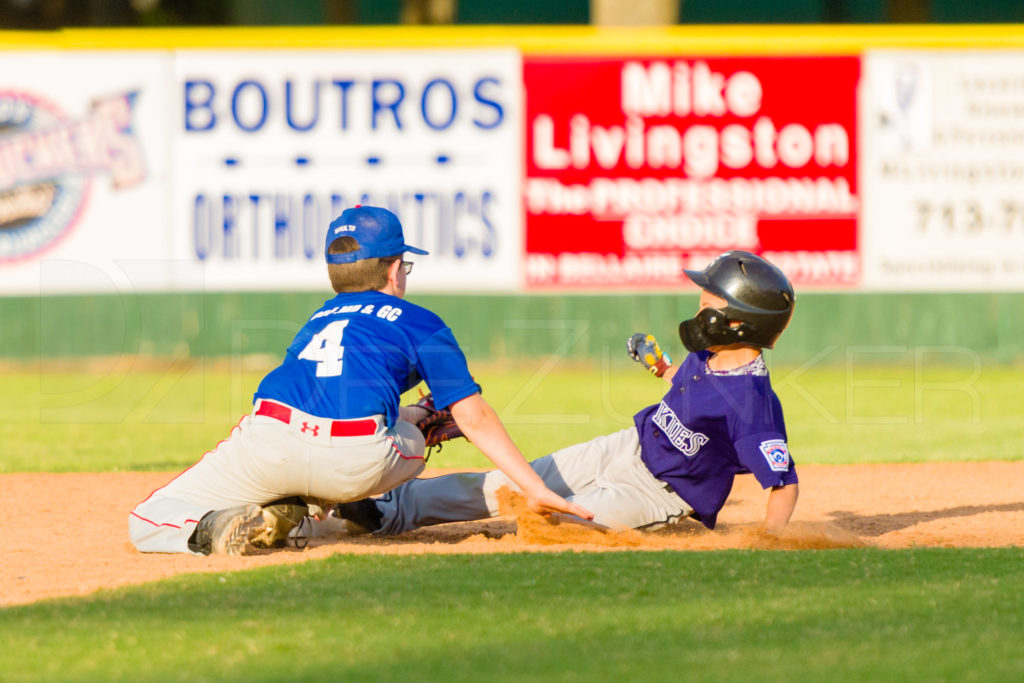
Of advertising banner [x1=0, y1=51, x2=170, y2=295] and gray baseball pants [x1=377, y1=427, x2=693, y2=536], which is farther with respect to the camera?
advertising banner [x1=0, y1=51, x2=170, y2=295]

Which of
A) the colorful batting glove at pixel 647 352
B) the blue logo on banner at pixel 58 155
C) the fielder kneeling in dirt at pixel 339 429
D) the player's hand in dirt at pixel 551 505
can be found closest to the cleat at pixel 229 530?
the fielder kneeling in dirt at pixel 339 429

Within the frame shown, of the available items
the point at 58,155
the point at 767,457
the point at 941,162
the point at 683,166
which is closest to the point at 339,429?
the point at 767,457

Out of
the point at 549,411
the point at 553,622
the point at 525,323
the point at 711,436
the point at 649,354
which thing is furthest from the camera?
the point at 525,323

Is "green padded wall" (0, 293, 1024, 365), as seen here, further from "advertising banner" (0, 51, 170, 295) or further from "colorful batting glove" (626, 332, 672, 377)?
"colorful batting glove" (626, 332, 672, 377)

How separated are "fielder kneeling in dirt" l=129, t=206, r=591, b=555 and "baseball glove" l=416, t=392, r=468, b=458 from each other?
254 millimetres

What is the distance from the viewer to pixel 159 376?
44.9 feet

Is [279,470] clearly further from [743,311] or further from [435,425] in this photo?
[743,311]

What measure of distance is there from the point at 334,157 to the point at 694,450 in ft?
29.8

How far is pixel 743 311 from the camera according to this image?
17.0 feet

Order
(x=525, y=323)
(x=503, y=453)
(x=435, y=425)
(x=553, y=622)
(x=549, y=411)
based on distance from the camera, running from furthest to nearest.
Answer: (x=525, y=323), (x=549, y=411), (x=435, y=425), (x=503, y=453), (x=553, y=622)

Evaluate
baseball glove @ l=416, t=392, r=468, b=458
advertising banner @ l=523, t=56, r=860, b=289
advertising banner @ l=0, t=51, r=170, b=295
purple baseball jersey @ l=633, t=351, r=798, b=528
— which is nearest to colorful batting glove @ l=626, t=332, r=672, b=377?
purple baseball jersey @ l=633, t=351, r=798, b=528

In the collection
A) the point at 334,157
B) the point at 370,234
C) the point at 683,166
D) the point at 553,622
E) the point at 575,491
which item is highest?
the point at 334,157

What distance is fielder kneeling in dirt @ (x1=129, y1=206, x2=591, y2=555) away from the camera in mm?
4938

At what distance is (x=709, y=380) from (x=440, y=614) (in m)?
1.74
